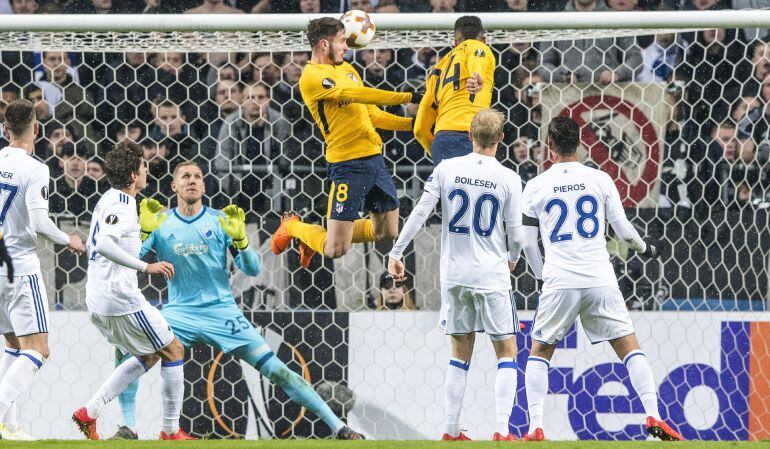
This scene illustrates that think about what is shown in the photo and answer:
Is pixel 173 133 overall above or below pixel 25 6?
below

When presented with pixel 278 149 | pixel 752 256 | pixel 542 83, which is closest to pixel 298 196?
pixel 278 149

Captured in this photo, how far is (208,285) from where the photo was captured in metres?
6.32

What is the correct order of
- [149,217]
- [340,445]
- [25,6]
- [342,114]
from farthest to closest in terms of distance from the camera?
[25,6] < [342,114] < [149,217] < [340,445]

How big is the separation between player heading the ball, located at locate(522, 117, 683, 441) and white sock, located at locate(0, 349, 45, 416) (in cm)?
240

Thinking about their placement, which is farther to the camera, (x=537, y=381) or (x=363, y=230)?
(x=363, y=230)

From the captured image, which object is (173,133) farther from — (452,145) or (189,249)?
(452,145)

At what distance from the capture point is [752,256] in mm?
6680

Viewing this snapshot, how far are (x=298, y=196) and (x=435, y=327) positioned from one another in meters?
1.21

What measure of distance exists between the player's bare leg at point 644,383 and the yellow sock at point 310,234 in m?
1.89

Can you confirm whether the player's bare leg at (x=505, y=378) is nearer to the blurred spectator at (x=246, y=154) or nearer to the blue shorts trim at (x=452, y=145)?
the blue shorts trim at (x=452, y=145)

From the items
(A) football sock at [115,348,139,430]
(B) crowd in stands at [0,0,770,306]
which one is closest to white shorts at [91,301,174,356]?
(A) football sock at [115,348,139,430]

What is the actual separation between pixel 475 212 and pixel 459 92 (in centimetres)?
103

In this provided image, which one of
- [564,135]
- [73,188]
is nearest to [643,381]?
[564,135]

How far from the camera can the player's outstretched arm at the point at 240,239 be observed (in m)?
6.19
